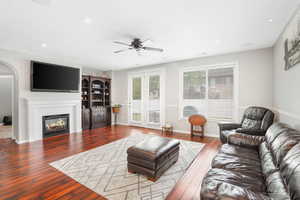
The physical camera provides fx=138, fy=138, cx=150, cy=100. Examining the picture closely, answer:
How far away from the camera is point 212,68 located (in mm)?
4492

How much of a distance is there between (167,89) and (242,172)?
3994 mm

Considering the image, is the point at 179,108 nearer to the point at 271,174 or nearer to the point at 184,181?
the point at 184,181

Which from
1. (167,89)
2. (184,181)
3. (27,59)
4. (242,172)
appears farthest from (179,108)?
(27,59)

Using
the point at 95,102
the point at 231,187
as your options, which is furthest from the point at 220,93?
the point at 95,102

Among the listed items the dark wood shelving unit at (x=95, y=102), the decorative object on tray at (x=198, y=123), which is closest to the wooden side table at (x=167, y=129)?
the decorative object on tray at (x=198, y=123)

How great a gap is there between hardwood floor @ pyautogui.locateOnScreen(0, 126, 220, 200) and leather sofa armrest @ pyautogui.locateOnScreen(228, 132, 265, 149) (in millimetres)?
662

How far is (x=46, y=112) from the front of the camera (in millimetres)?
4473

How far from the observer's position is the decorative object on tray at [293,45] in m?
2.00

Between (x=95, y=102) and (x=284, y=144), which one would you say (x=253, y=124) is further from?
(x=95, y=102)

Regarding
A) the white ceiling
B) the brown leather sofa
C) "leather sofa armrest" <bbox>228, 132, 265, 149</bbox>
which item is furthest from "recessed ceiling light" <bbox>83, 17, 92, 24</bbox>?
"leather sofa armrest" <bbox>228, 132, 265, 149</bbox>

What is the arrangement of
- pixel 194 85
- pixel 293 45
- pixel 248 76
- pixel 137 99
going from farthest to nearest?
pixel 137 99 < pixel 194 85 < pixel 248 76 < pixel 293 45

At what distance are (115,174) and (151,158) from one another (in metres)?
0.75

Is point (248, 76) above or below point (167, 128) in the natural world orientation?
above

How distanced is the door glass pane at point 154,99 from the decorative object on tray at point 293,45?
381cm
